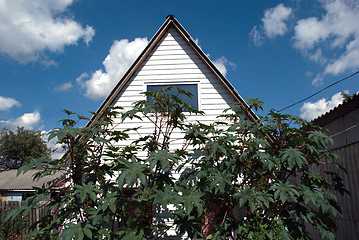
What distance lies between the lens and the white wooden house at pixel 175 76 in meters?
5.76

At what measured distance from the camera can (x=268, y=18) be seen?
6.75 m

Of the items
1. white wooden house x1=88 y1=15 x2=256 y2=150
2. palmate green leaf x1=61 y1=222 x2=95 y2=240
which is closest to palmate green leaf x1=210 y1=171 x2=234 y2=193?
palmate green leaf x1=61 y1=222 x2=95 y2=240

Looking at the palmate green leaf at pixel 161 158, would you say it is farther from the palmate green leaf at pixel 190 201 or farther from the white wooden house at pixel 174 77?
the white wooden house at pixel 174 77

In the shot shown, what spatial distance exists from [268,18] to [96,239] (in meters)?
6.71

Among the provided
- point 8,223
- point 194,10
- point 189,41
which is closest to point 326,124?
point 189,41

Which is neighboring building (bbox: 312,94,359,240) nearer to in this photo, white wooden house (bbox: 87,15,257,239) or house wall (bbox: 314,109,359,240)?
house wall (bbox: 314,109,359,240)

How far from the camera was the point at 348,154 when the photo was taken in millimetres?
5340

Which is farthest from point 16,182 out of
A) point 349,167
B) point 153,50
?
point 349,167

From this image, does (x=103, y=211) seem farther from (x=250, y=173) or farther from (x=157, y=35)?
(x=157, y=35)

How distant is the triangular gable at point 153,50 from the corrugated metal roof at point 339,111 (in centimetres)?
175

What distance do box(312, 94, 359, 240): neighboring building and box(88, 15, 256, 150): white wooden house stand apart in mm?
2256

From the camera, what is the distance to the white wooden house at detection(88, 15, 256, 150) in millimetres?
5762

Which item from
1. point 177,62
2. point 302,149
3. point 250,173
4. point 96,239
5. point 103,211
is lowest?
point 96,239

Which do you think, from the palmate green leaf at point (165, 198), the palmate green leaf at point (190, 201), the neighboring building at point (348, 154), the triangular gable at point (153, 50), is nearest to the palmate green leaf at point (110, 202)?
the palmate green leaf at point (165, 198)
